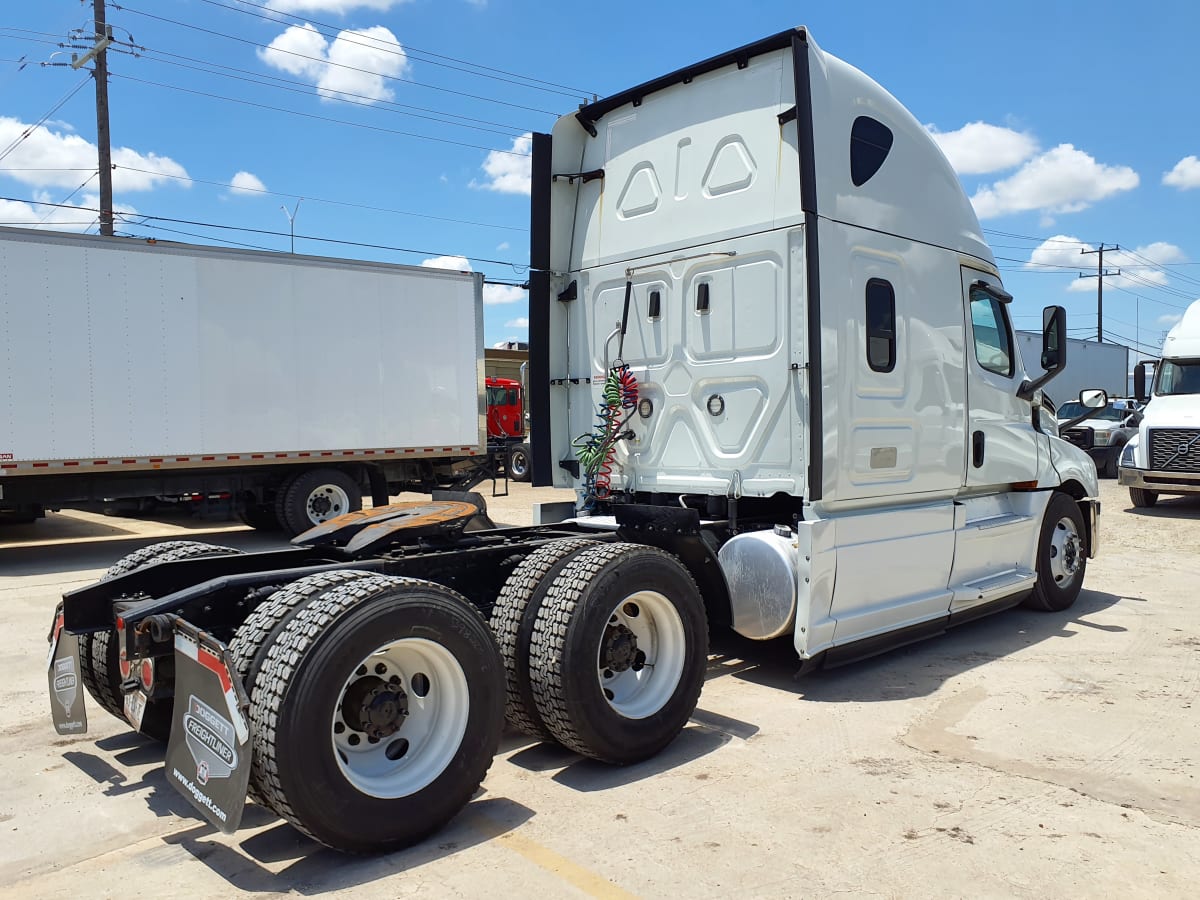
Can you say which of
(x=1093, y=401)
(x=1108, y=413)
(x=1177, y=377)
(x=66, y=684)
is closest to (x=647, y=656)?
(x=66, y=684)

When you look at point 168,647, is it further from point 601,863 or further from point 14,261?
point 14,261

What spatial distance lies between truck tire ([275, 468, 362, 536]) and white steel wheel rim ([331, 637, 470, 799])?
9.10m

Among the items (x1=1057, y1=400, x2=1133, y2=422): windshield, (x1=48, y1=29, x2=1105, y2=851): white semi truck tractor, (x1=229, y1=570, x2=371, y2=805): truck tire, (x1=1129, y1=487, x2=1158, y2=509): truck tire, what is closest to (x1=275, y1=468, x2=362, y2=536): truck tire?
(x1=48, y1=29, x2=1105, y2=851): white semi truck tractor

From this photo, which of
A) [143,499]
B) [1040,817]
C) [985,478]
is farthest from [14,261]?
[1040,817]

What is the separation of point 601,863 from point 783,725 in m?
1.84

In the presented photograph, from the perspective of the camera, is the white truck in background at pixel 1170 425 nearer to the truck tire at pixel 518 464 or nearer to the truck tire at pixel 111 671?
the truck tire at pixel 518 464

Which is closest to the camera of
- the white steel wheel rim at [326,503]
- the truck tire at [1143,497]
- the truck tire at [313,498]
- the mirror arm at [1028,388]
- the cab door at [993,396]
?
the cab door at [993,396]

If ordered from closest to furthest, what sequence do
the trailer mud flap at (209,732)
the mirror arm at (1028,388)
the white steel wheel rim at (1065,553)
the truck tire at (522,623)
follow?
the trailer mud flap at (209,732), the truck tire at (522,623), the mirror arm at (1028,388), the white steel wheel rim at (1065,553)

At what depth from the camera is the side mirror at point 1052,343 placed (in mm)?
6452

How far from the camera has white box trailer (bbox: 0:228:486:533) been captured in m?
10.5

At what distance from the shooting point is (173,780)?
3.37m

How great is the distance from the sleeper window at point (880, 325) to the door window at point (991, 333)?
3.64 feet

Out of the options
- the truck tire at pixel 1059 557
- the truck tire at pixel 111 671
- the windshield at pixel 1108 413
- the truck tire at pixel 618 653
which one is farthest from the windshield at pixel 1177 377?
the truck tire at pixel 111 671

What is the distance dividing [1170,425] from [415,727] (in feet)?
48.1
